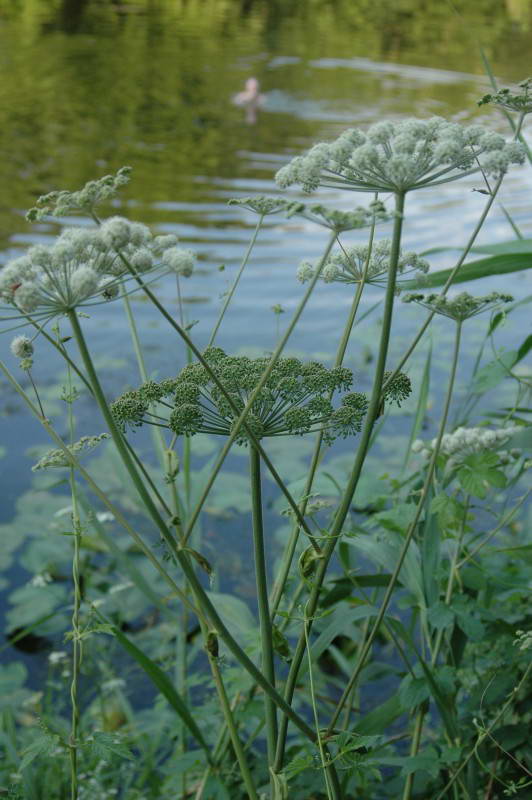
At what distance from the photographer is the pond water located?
5082 mm

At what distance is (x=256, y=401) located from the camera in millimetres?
1107

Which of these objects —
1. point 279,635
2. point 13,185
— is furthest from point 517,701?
point 13,185

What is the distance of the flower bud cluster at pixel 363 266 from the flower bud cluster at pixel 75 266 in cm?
26

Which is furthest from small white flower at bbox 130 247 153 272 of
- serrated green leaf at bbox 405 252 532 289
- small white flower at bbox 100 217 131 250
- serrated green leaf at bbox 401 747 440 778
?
serrated green leaf at bbox 401 747 440 778

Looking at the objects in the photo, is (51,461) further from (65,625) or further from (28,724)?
(65,625)

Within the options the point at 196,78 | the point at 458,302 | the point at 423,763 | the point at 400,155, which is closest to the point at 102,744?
the point at 423,763

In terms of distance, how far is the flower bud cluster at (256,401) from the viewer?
107 centimetres

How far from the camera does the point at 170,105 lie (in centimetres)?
1022

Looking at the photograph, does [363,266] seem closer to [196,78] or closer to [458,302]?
[458,302]

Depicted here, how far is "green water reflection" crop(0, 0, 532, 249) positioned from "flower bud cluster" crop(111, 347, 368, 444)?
5.52 metres

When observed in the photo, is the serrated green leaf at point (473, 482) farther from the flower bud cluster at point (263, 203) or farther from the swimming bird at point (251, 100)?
the swimming bird at point (251, 100)

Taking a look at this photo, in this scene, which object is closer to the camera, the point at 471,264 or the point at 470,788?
the point at 470,788

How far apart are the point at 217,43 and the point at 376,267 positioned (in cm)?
1391

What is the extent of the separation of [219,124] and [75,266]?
8.99 meters
